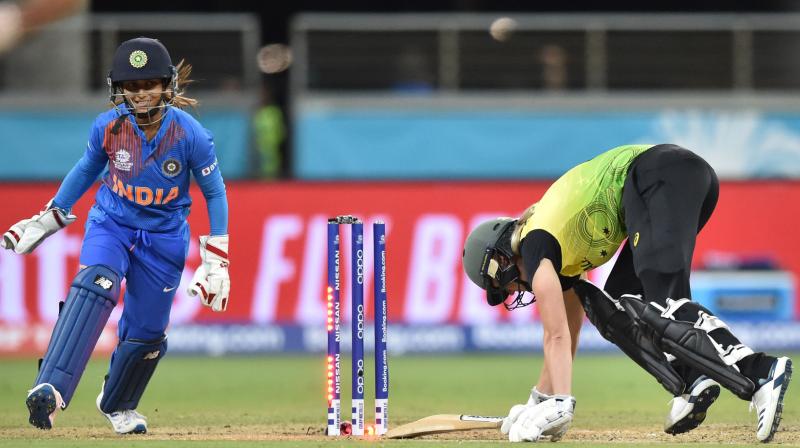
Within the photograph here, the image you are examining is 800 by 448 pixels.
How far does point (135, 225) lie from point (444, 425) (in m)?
1.92

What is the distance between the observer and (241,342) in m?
13.7

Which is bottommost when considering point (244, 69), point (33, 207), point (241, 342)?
point (241, 342)

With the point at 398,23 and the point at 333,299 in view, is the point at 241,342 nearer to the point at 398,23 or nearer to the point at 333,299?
the point at 398,23

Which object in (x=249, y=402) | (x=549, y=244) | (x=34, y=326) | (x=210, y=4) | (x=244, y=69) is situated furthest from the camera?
(x=210, y=4)

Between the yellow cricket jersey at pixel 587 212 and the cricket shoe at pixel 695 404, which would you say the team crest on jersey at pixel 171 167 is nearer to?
the yellow cricket jersey at pixel 587 212

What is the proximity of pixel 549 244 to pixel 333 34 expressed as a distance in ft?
31.4

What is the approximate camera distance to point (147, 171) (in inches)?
297

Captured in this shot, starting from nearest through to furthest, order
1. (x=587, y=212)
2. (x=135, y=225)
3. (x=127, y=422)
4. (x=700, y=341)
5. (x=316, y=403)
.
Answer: (x=700, y=341)
(x=587, y=212)
(x=135, y=225)
(x=127, y=422)
(x=316, y=403)

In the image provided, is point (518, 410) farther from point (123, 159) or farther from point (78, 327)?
point (123, 159)

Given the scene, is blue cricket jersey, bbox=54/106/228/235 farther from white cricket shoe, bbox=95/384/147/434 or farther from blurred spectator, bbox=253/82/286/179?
blurred spectator, bbox=253/82/286/179

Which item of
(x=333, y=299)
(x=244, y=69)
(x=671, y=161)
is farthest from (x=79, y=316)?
(x=244, y=69)

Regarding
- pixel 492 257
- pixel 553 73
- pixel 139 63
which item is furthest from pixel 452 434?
pixel 553 73

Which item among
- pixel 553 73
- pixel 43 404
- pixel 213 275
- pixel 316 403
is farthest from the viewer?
pixel 553 73

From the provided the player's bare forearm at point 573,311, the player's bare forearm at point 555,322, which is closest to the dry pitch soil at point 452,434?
the player's bare forearm at point 555,322
